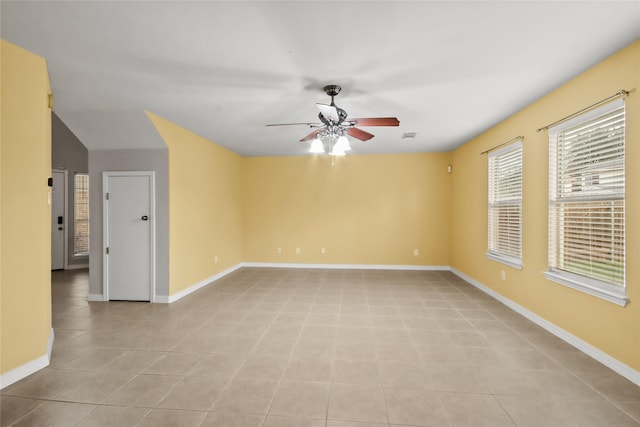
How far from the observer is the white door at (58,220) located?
21.1 feet

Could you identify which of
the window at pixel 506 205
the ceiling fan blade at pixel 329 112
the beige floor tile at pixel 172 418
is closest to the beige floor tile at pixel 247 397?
the beige floor tile at pixel 172 418

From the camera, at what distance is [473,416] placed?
1.84 metres

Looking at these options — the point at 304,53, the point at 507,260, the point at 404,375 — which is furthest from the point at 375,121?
the point at 507,260

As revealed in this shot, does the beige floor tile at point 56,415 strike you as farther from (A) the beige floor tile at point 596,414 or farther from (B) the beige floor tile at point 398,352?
(A) the beige floor tile at point 596,414

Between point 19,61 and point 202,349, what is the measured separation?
2720 millimetres

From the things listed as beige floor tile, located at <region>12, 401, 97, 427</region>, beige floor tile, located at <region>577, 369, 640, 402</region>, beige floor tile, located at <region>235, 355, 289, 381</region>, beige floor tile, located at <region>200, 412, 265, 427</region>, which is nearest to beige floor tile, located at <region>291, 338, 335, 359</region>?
beige floor tile, located at <region>235, 355, 289, 381</region>

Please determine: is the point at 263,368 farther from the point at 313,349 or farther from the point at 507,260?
the point at 507,260

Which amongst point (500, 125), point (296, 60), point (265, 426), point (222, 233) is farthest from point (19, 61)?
point (500, 125)

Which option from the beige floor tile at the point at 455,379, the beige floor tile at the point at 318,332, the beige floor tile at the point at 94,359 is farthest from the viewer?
the beige floor tile at the point at 318,332

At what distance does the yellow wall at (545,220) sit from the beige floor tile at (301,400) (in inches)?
90.7

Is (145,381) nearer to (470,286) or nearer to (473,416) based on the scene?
(473,416)

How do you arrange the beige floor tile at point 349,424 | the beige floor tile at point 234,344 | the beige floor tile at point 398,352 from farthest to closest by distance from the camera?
the beige floor tile at point 234,344 → the beige floor tile at point 398,352 → the beige floor tile at point 349,424

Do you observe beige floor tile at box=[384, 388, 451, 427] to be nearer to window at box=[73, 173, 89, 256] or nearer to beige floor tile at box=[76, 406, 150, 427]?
beige floor tile at box=[76, 406, 150, 427]

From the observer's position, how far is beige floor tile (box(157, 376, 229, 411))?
6.40 ft
